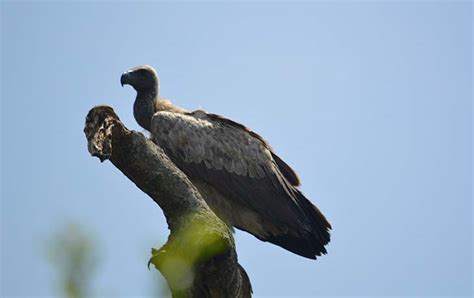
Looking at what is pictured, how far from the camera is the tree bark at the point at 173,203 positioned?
3270mm

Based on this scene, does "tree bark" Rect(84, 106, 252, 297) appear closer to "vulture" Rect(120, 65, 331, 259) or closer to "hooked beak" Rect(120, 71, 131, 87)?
"vulture" Rect(120, 65, 331, 259)

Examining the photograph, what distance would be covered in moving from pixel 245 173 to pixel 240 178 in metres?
0.12

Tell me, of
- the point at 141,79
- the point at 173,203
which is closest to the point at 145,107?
the point at 141,79

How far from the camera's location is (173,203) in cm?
372

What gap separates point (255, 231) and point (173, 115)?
197 cm

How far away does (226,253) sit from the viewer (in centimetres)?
352

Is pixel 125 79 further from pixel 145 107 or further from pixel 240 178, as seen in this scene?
pixel 240 178

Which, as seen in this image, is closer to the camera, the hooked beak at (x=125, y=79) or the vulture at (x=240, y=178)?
the vulture at (x=240, y=178)

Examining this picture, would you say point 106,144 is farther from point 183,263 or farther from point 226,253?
point 183,263

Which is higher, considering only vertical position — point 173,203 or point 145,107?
point 145,107

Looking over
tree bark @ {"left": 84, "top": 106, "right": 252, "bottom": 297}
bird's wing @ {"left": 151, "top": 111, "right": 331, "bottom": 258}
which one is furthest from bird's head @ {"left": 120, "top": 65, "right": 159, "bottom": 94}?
tree bark @ {"left": 84, "top": 106, "right": 252, "bottom": 297}

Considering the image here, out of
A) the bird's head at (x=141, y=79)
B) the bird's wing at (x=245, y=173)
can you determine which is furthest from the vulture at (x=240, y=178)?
the bird's head at (x=141, y=79)

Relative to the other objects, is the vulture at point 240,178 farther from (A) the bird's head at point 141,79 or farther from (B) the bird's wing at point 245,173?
(A) the bird's head at point 141,79

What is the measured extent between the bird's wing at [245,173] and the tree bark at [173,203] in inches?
194
